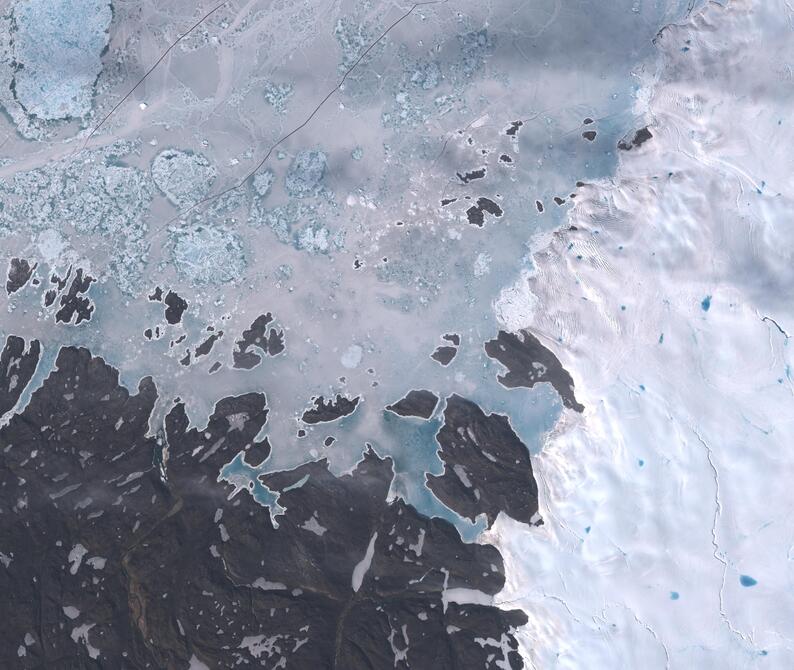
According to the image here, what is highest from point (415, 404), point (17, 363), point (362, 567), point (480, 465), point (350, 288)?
point (350, 288)

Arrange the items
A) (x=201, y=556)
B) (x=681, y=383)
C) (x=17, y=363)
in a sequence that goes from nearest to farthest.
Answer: (x=681, y=383) < (x=201, y=556) < (x=17, y=363)

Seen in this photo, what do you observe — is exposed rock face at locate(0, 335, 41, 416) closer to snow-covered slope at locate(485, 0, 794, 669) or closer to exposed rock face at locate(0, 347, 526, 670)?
exposed rock face at locate(0, 347, 526, 670)

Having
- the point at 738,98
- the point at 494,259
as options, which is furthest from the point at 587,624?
the point at 738,98

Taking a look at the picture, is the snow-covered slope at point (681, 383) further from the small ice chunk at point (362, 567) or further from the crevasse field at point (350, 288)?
the small ice chunk at point (362, 567)

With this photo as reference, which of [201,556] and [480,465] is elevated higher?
[480,465]

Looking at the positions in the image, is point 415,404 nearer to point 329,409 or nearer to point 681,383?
point 329,409

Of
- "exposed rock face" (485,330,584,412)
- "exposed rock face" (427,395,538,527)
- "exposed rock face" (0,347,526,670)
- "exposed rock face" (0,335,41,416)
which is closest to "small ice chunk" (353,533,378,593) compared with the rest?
"exposed rock face" (0,347,526,670)

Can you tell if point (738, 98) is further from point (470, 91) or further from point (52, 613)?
point (52, 613)

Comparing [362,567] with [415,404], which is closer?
[362,567]

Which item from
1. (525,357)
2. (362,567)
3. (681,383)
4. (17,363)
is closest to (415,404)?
(525,357)
